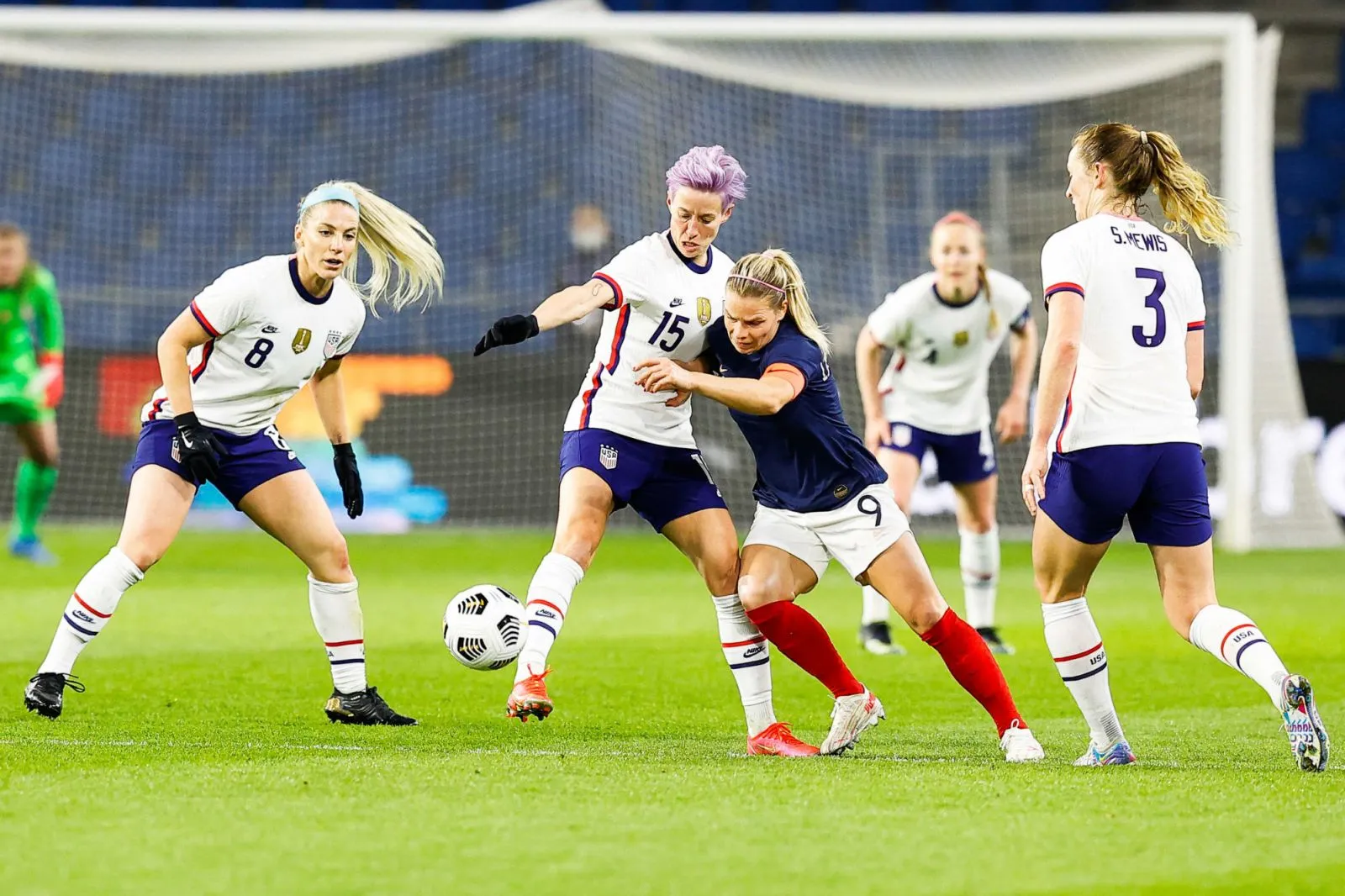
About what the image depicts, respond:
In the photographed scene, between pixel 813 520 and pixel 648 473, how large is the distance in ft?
2.19

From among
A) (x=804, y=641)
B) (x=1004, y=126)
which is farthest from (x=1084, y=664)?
(x=1004, y=126)

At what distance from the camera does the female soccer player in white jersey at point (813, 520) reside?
5434 mm

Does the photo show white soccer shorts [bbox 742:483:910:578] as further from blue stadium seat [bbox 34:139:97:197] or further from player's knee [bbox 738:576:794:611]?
blue stadium seat [bbox 34:139:97:197]

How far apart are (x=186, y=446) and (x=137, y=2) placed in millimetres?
16481

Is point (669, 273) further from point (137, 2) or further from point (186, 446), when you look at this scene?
point (137, 2)

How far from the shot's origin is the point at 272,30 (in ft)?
45.8

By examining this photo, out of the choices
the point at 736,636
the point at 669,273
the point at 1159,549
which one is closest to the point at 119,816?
the point at 736,636

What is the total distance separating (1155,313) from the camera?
5.11 m

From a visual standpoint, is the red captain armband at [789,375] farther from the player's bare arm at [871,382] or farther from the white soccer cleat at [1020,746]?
the player's bare arm at [871,382]

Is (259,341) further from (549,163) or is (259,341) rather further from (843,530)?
(549,163)

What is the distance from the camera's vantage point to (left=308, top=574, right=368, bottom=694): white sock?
20.4 feet

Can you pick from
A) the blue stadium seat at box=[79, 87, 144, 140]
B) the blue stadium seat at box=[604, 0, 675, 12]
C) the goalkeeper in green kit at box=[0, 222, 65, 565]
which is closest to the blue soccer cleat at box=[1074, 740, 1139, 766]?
the goalkeeper in green kit at box=[0, 222, 65, 565]

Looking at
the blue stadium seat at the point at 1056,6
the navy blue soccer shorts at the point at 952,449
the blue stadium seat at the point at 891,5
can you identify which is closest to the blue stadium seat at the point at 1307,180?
the blue stadium seat at the point at 1056,6

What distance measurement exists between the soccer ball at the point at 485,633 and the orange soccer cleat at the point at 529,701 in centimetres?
24
